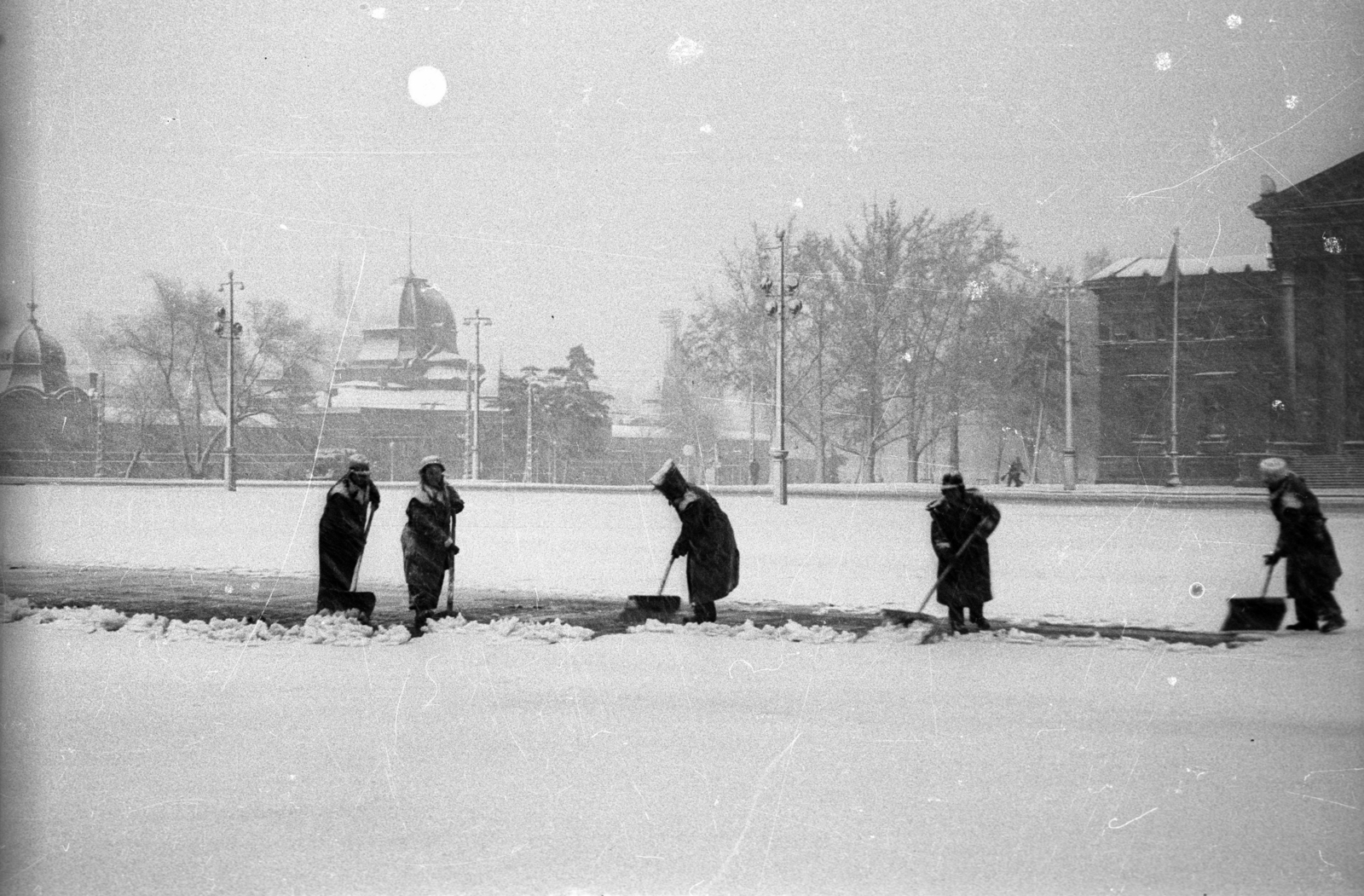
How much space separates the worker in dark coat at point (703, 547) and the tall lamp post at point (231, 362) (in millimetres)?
1852

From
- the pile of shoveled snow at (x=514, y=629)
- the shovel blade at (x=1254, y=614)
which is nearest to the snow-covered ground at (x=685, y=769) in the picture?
the shovel blade at (x=1254, y=614)

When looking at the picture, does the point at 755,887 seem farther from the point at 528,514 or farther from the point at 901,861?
the point at 528,514

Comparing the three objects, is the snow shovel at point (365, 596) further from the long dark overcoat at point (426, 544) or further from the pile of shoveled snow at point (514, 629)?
the pile of shoveled snow at point (514, 629)

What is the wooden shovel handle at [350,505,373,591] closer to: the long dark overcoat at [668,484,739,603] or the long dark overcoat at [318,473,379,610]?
the long dark overcoat at [318,473,379,610]

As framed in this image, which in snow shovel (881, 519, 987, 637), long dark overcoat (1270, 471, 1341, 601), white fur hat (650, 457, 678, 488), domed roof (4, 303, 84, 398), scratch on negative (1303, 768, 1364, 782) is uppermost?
domed roof (4, 303, 84, 398)

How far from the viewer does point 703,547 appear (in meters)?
5.21

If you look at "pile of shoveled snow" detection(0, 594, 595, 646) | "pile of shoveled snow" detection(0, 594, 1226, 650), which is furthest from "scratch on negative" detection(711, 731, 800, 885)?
"pile of shoveled snow" detection(0, 594, 595, 646)

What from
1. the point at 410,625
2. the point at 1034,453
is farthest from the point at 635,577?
the point at 1034,453

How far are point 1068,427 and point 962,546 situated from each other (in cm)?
93

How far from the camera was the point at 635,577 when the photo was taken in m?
5.29

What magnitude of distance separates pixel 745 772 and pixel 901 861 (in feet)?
2.10

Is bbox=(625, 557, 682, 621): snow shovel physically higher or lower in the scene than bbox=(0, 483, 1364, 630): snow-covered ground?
lower

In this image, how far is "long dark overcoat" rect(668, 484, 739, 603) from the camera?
5.03 metres

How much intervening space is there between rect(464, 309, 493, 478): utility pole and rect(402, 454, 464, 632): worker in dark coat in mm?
188
